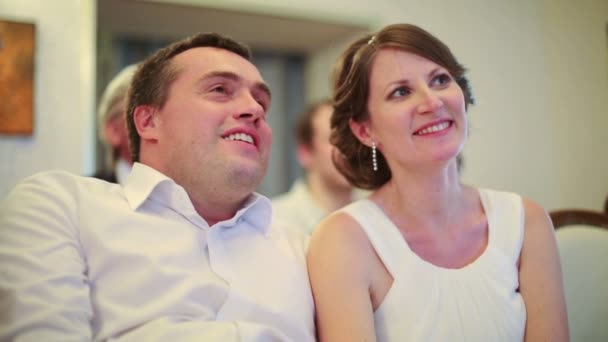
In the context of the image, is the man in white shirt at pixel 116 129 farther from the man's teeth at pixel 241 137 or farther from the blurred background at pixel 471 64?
the man's teeth at pixel 241 137

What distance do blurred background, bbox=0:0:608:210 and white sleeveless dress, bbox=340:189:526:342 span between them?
0.99 m

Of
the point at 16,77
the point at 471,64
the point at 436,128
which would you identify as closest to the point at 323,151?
the point at 471,64

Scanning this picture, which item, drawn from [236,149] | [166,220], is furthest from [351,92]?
[166,220]

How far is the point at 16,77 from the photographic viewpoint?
2.07 metres

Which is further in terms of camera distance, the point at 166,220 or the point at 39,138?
the point at 39,138

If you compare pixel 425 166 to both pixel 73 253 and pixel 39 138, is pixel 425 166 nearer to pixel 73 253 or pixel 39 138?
pixel 73 253

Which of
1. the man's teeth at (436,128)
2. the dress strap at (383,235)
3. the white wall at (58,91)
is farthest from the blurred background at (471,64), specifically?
the dress strap at (383,235)

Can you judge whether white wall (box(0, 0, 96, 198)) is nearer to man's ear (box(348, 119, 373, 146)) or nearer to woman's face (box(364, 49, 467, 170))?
man's ear (box(348, 119, 373, 146))

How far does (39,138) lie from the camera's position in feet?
7.06

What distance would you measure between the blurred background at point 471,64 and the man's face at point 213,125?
39.3 inches

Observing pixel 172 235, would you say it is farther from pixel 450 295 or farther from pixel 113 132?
pixel 113 132

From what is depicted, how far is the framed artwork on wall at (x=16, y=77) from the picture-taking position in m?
2.06

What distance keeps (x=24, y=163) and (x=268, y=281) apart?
161cm

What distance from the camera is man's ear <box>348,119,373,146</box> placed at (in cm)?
134
